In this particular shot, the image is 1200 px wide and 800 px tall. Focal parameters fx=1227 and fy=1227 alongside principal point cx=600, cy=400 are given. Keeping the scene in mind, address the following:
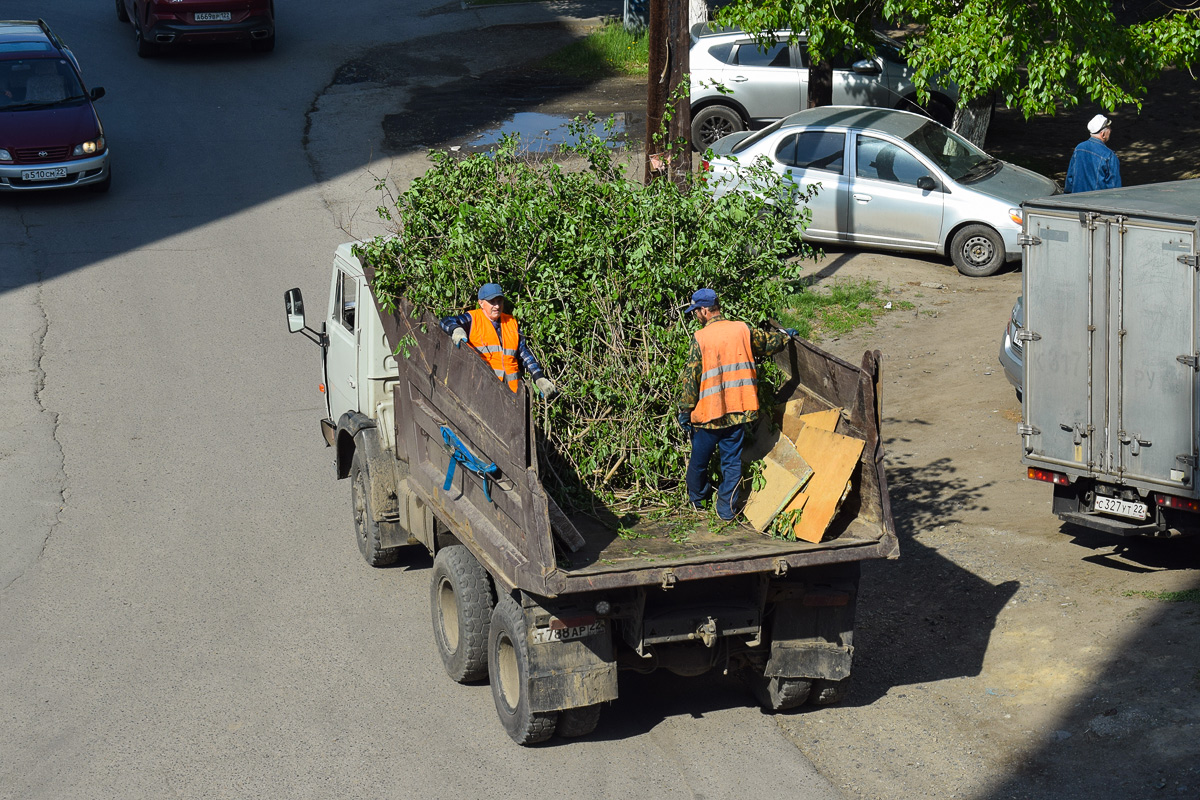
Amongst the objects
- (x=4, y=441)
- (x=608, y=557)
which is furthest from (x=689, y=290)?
(x=4, y=441)

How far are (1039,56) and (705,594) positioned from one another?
9876mm

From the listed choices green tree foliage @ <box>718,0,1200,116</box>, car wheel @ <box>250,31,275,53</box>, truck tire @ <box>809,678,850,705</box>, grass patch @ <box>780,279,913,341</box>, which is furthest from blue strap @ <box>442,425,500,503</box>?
car wheel @ <box>250,31,275,53</box>

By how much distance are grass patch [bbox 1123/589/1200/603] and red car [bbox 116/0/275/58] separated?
19015 mm

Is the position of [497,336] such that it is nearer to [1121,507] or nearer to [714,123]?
[1121,507]

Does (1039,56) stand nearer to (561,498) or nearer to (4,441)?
(561,498)

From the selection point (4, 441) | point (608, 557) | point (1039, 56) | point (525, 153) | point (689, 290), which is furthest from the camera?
point (1039, 56)

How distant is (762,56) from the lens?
61.4 ft

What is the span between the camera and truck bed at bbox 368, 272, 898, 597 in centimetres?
584

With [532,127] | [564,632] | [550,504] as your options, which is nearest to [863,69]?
[532,127]

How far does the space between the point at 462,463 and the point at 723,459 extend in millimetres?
1428

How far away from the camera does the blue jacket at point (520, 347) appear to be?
7031mm

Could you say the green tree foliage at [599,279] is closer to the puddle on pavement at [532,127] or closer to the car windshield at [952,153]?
the car windshield at [952,153]

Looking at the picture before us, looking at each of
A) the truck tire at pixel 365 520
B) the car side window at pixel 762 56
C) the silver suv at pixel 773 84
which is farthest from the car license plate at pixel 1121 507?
the car side window at pixel 762 56

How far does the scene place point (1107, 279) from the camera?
25.6 feet
